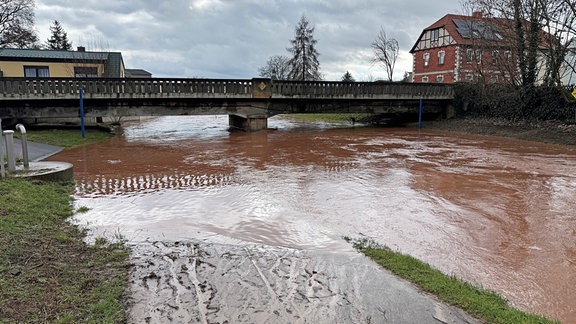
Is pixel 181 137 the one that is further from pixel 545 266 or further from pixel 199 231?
pixel 545 266

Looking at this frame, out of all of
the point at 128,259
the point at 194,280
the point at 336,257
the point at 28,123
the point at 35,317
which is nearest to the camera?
the point at 35,317

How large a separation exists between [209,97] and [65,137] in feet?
23.7

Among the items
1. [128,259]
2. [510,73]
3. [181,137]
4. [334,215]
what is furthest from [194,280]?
[510,73]

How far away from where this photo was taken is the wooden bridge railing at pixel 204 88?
18.7 m

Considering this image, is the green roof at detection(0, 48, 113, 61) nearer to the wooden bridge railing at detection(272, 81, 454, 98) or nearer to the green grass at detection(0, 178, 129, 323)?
the wooden bridge railing at detection(272, 81, 454, 98)

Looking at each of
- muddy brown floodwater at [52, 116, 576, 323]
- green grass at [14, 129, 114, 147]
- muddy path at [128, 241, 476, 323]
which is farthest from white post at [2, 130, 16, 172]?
green grass at [14, 129, 114, 147]

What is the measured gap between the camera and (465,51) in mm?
27812

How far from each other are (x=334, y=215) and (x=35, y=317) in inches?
191

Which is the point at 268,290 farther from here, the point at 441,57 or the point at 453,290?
the point at 441,57

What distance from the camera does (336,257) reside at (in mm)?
4984

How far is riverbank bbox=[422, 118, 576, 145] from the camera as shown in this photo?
62.2 feet

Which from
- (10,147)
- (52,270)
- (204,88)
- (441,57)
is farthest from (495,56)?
(52,270)

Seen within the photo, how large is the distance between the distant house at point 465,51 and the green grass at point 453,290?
2145cm

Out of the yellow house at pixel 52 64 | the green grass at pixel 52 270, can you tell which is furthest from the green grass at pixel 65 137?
the yellow house at pixel 52 64
